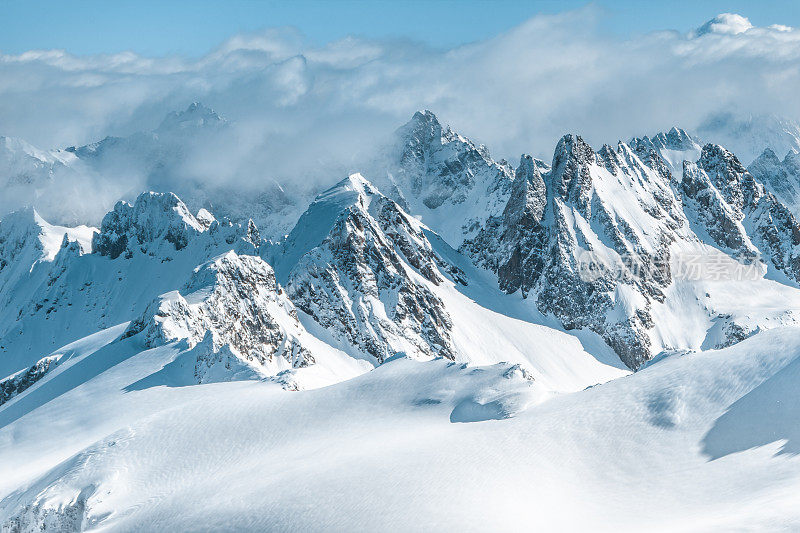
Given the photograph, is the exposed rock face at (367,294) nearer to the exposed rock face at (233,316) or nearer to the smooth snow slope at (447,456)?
the exposed rock face at (233,316)

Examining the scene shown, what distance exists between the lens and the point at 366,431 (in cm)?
7019

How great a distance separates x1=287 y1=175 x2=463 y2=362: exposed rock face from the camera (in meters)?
156

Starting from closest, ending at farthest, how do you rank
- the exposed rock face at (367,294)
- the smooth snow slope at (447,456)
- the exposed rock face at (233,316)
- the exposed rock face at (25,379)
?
the smooth snow slope at (447,456) < the exposed rock face at (233,316) < the exposed rock face at (25,379) < the exposed rock face at (367,294)

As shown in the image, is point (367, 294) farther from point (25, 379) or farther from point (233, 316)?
point (25, 379)

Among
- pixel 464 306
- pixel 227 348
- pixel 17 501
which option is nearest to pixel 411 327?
pixel 464 306

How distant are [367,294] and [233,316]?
50295mm

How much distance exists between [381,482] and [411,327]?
110 m

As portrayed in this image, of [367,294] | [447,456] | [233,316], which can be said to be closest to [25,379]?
[233,316]

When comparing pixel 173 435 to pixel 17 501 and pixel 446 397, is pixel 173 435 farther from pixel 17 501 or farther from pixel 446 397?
pixel 446 397

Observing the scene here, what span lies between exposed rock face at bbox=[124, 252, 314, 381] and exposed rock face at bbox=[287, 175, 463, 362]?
18767 mm

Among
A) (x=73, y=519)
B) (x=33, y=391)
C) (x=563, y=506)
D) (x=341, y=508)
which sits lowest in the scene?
(x=563, y=506)

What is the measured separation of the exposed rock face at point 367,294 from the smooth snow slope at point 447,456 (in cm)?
7046

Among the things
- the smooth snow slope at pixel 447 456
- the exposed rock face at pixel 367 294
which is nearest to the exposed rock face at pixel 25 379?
the smooth snow slope at pixel 447 456

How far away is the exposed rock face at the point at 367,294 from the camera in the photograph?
511ft
